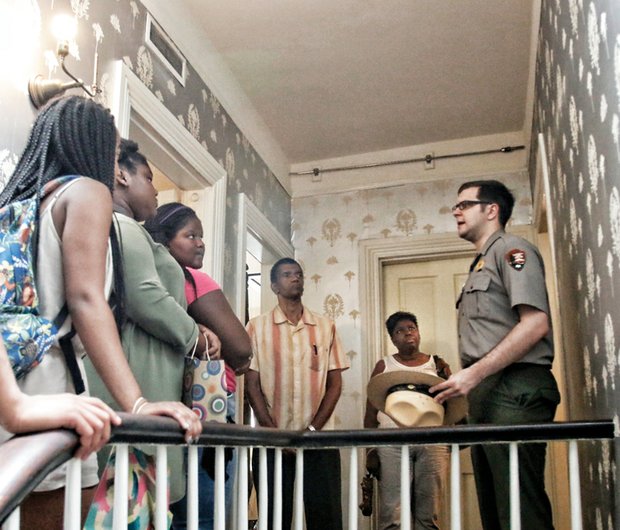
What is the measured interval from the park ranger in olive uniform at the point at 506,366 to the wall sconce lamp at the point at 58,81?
4.84 feet

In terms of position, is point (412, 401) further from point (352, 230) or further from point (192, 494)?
point (352, 230)

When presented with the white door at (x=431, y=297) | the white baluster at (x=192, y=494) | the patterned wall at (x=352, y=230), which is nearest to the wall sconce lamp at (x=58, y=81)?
the white baluster at (x=192, y=494)

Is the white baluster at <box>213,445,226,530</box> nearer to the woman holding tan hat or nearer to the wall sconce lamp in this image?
the woman holding tan hat

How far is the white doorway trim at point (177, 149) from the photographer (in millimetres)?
2576

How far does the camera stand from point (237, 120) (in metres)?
3.95

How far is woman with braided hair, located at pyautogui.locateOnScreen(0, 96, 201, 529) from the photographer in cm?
106

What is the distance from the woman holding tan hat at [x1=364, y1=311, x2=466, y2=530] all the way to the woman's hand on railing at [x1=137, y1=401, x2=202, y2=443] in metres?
1.19

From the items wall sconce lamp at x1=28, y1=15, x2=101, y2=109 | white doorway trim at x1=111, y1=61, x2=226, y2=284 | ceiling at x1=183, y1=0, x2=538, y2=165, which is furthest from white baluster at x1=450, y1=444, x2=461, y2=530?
ceiling at x1=183, y1=0, x2=538, y2=165

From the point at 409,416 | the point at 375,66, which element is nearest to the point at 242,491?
the point at 409,416

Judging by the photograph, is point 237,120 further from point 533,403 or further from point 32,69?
point 533,403

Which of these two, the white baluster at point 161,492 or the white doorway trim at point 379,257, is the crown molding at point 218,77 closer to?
the white doorway trim at point 379,257

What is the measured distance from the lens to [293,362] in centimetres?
353

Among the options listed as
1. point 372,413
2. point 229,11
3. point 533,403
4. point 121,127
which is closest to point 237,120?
A: point 229,11

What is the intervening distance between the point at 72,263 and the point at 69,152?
0.25 meters
